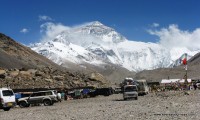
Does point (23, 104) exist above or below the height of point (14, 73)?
below

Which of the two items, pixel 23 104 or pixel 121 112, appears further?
pixel 23 104

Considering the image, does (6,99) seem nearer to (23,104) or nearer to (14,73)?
(23,104)

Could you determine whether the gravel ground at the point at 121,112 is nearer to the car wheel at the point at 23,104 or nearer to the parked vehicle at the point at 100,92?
the car wheel at the point at 23,104

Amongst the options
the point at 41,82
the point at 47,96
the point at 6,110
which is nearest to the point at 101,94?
the point at 41,82

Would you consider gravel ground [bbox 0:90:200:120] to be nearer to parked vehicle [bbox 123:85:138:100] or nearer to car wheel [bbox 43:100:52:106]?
car wheel [bbox 43:100:52:106]

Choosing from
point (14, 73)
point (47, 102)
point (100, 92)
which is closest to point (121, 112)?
point (47, 102)

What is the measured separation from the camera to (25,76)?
108m

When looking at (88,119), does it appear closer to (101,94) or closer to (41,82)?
(101,94)

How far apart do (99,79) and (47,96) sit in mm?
84193

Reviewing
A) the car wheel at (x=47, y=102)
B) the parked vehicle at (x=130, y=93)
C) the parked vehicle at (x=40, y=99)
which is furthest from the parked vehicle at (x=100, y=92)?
the parked vehicle at (x=40, y=99)

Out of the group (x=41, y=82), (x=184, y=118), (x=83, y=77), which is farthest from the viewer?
(x=83, y=77)

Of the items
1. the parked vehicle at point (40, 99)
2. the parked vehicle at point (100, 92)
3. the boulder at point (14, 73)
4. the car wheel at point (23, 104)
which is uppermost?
the boulder at point (14, 73)

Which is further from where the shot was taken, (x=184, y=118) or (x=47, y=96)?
(x=47, y=96)

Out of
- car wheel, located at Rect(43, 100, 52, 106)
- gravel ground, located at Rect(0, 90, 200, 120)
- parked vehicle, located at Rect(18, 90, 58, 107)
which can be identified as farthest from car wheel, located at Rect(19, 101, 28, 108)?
gravel ground, located at Rect(0, 90, 200, 120)
